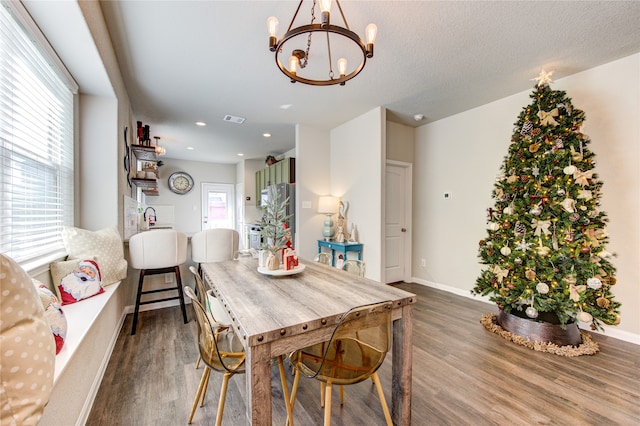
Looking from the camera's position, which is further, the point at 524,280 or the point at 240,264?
the point at 524,280

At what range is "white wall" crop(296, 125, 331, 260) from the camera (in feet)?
14.1

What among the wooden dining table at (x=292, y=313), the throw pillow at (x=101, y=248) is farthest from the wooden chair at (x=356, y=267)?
the throw pillow at (x=101, y=248)

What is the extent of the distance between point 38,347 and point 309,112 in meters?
3.61

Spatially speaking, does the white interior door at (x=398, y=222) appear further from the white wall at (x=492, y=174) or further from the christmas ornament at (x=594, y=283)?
the christmas ornament at (x=594, y=283)

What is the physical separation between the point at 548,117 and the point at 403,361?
250 centimetres

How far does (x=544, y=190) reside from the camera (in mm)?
2369

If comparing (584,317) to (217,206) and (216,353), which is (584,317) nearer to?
(216,353)

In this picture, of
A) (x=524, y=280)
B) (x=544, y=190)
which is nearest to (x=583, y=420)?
(x=524, y=280)

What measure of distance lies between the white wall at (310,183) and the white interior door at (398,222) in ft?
3.50

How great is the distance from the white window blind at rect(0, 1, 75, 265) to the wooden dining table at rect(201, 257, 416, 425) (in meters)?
1.06

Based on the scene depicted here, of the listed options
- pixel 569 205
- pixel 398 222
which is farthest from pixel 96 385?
pixel 398 222

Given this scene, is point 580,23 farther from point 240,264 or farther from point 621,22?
point 240,264

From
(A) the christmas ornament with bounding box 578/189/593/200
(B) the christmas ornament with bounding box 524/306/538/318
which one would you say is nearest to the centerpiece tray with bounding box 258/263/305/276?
(B) the christmas ornament with bounding box 524/306/538/318

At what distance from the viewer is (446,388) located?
5.80ft
